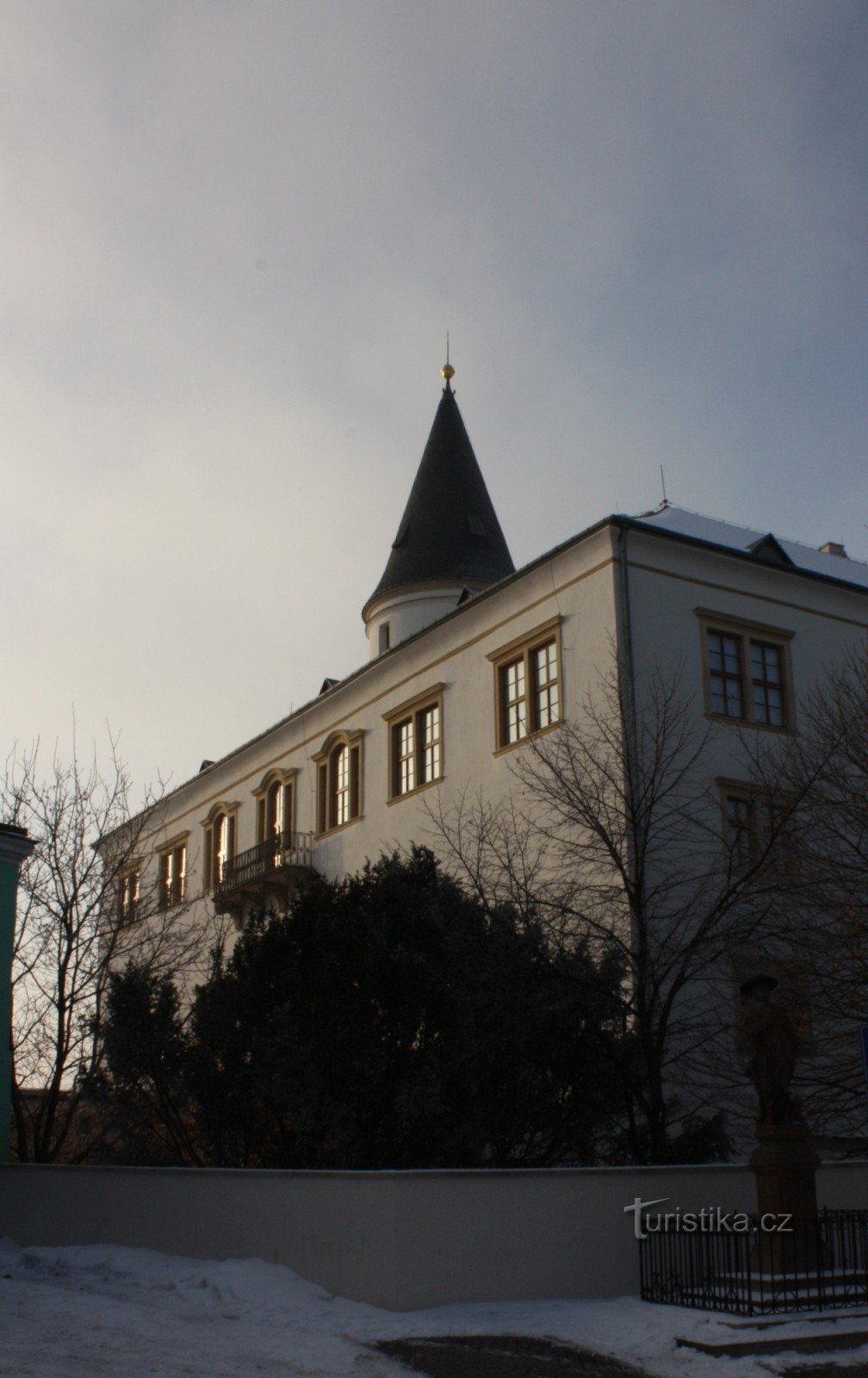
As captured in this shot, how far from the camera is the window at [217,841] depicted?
41.8m

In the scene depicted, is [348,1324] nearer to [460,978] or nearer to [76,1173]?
[460,978]

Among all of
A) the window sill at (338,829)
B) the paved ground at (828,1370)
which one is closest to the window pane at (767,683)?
the window sill at (338,829)

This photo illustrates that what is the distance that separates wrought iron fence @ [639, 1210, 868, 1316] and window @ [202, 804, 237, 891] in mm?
27825

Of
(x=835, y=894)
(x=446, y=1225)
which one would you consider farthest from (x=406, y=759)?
(x=446, y=1225)

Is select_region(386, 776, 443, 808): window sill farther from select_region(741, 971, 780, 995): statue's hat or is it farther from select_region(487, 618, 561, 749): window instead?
select_region(741, 971, 780, 995): statue's hat

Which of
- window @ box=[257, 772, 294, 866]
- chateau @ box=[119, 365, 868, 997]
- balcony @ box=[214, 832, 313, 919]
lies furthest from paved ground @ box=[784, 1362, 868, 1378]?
window @ box=[257, 772, 294, 866]

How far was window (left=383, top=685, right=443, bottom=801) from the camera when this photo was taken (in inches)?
1237

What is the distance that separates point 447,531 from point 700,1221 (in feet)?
104

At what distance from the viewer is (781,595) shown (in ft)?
92.7

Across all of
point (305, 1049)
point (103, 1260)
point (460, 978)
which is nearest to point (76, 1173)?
point (103, 1260)

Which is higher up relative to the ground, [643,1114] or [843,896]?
[843,896]

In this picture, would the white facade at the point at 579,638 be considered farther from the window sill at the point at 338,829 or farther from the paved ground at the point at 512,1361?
the paved ground at the point at 512,1361

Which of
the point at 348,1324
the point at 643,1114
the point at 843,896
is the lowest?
the point at 348,1324

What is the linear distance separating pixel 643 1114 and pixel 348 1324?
7.67m
